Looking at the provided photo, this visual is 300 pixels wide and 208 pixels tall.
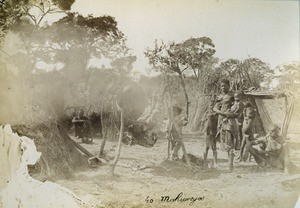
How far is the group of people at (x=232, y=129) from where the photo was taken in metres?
4.02

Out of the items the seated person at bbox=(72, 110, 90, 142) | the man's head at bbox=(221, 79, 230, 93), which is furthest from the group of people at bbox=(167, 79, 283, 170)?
the seated person at bbox=(72, 110, 90, 142)

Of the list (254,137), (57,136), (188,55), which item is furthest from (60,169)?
(254,137)

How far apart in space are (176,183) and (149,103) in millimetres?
703

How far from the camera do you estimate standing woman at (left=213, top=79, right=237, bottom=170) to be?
13.3 feet

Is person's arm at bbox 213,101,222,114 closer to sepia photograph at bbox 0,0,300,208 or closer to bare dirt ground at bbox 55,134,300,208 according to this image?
sepia photograph at bbox 0,0,300,208

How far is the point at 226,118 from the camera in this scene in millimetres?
4059

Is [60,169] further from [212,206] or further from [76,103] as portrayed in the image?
[212,206]

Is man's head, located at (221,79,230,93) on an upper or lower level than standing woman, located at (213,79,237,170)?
upper

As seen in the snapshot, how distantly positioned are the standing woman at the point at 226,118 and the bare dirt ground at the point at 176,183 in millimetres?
103

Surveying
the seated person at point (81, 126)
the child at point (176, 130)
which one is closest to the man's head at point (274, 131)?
the child at point (176, 130)

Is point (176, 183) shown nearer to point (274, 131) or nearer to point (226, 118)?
point (226, 118)

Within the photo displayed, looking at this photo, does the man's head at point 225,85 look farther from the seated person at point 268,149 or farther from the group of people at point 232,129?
the seated person at point 268,149

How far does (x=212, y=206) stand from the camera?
13.2ft

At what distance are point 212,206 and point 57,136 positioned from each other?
142 centimetres
